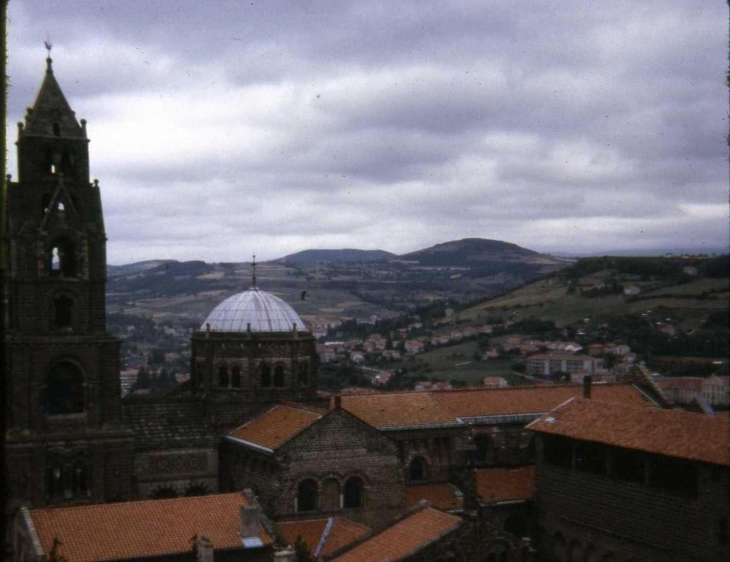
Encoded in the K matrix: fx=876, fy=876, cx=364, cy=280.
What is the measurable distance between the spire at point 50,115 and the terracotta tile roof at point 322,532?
18382 mm

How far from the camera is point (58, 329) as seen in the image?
117ft

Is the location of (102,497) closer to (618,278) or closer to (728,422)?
(728,422)

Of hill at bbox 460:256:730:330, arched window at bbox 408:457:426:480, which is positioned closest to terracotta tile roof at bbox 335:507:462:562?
arched window at bbox 408:457:426:480

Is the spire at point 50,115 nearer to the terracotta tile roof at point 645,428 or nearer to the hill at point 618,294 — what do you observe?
the terracotta tile roof at point 645,428

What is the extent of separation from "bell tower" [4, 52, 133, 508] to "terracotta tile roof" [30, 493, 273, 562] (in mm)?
3741

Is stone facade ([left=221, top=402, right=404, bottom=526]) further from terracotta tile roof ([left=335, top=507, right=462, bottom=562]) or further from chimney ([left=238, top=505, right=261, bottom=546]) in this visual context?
terracotta tile roof ([left=335, top=507, right=462, bottom=562])

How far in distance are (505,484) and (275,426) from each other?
1135cm

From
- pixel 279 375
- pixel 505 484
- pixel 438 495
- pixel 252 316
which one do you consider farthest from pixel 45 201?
pixel 505 484

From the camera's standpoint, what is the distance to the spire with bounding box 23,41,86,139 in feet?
118

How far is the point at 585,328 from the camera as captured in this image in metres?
99.9

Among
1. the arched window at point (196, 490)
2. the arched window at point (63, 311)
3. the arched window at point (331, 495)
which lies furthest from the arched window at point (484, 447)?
the arched window at point (63, 311)

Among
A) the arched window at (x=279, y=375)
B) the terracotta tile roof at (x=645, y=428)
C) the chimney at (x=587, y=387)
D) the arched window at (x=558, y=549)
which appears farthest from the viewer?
the chimney at (x=587, y=387)

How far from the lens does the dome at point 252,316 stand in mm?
42906

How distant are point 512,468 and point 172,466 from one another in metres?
16.7
